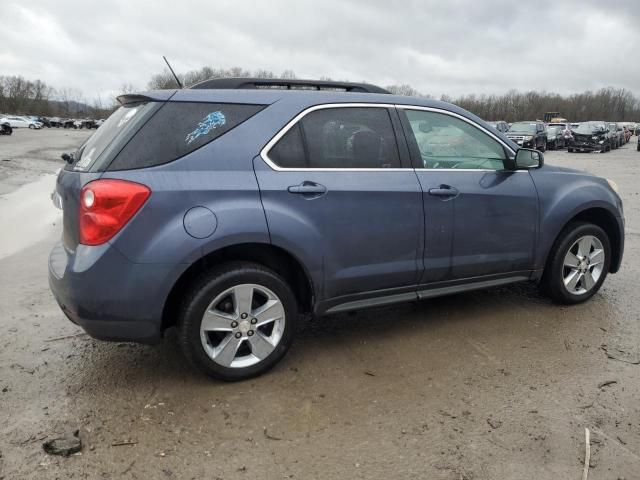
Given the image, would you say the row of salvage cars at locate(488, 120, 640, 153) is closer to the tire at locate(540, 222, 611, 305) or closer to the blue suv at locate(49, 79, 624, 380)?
the tire at locate(540, 222, 611, 305)

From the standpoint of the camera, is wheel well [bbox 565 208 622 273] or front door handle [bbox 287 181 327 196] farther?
wheel well [bbox 565 208 622 273]

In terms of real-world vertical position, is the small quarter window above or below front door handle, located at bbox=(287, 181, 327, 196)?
above

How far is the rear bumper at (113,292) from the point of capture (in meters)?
2.82

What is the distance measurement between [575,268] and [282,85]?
2.95 meters

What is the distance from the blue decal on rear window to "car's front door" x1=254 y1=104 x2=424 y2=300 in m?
0.33

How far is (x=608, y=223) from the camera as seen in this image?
4672 mm

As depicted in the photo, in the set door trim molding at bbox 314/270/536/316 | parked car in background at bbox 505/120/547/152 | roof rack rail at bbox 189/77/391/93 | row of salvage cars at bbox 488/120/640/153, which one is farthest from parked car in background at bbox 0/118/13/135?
door trim molding at bbox 314/270/536/316

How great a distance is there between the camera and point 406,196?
3512 millimetres

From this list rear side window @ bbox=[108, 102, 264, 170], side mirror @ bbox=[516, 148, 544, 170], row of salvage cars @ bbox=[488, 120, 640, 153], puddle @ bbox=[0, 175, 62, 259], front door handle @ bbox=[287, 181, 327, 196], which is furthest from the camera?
row of salvage cars @ bbox=[488, 120, 640, 153]

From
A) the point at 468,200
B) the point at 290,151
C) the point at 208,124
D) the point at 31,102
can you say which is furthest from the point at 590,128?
the point at 31,102

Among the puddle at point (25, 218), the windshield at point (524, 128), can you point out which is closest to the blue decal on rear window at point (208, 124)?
the puddle at point (25, 218)

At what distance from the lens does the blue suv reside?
286 centimetres

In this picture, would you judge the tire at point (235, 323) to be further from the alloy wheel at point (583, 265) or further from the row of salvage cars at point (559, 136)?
the row of salvage cars at point (559, 136)

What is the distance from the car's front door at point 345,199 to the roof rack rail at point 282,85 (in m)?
0.32
